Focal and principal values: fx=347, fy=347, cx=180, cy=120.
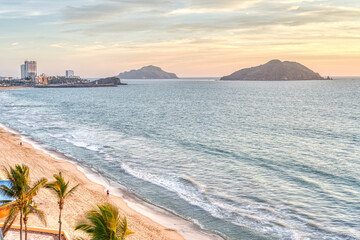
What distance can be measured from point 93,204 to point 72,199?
1917 millimetres

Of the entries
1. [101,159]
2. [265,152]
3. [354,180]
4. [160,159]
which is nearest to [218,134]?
[265,152]

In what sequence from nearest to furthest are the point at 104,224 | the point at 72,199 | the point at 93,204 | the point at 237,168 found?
Answer: the point at 104,224
the point at 93,204
the point at 72,199
the point at 237,168

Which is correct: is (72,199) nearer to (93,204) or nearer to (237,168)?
(93,204)

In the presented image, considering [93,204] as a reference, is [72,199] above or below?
above

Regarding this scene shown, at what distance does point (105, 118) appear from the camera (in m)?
86.5

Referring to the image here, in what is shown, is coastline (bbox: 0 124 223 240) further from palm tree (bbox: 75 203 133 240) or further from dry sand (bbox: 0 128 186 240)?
palm tree (bbox: 75 203 133 240)

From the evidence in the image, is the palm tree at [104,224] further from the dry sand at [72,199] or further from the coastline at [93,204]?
the coastline at [93,204]

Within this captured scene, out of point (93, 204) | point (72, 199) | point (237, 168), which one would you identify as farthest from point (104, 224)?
point (237, 168)

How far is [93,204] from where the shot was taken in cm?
2950

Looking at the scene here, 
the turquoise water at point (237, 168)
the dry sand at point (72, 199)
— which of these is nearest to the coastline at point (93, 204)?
the dry sand at point (72, 199)

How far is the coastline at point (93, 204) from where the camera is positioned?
977 inches

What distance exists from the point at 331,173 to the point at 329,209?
9.67 metres

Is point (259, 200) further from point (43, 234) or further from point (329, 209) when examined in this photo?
point (43, 234)

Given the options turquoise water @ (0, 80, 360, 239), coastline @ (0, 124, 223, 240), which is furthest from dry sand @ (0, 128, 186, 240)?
turquoise water @ (0, 80, 360, 239)
